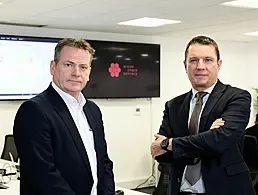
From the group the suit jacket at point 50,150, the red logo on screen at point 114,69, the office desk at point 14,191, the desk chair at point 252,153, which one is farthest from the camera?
the red logo on screen at point 114,69

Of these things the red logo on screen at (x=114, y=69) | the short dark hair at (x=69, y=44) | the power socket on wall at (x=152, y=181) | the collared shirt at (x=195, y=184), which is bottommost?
the power socket on wall at (x=152, y=181)

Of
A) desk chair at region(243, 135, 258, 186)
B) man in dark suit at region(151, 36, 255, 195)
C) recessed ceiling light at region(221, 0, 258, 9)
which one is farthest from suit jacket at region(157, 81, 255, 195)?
desk chair at region(243, 135, 258, 186)

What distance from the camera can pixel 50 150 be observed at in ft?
6.28

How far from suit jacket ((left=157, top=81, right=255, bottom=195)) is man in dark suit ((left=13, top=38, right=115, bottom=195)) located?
0.41m

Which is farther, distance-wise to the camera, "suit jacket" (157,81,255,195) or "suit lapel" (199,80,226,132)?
"suit lapel" (199,80,226,132)

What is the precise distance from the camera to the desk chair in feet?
16.1

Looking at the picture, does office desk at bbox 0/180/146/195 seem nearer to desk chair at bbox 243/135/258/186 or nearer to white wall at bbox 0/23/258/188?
desk chair at bbox 243/135/258/186

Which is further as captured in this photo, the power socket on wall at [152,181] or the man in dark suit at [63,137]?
the power socket on wall at [152,181]

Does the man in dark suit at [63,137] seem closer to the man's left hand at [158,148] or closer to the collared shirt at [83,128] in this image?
the collared shirt at [83,128]

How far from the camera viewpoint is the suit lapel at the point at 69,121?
6.52ft

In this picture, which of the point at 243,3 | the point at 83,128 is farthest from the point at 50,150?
the point at 243,3

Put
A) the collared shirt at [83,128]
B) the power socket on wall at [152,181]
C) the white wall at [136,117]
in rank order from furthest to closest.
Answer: the power socket on wall at [152,181] < the white wall at [136,117] < the collared shirt at [83,128]

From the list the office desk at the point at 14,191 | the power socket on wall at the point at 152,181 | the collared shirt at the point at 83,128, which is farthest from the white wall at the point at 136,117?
the collared shirt at the point at 83,128

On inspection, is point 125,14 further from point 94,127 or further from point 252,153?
point 94,127
